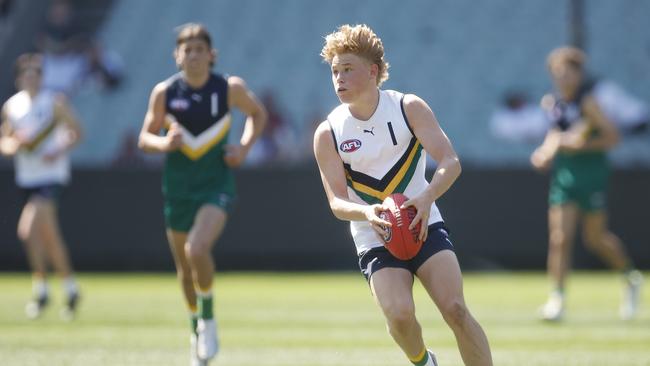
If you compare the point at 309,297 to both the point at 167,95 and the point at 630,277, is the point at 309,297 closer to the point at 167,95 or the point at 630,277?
the point at 630,277

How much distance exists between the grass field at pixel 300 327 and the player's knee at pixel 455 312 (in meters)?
2.65

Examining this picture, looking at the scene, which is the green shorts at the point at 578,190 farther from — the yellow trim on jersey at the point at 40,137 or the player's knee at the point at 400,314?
the player's knee at the point at 400,314

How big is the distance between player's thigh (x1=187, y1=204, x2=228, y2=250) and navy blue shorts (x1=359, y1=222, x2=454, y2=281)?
240 centimetres

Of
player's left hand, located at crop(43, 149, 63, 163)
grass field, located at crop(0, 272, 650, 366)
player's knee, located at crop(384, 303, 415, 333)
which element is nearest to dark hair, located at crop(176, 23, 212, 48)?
grass field, located at crop(0, 272, 650, 366)

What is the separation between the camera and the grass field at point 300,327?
9711mm

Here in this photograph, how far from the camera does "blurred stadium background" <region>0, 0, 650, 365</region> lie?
11477 mm

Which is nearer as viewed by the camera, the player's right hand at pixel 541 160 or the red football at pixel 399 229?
the red football at pixel 399 229

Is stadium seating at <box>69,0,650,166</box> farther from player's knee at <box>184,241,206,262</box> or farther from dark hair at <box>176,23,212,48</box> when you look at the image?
player's knee at <box>184,241,206,262</box>

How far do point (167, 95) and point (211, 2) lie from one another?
17890 millimetres

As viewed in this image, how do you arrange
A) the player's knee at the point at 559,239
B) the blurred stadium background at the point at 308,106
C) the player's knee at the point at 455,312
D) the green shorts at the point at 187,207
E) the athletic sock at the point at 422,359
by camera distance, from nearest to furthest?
the player's knee at the point at 455,312 → the athletic sock at the point at 422,359 → the green shorts at the point at 187,207 → the player's knee at the point at 559,239 → the blurred stadium background at the point at 308,106

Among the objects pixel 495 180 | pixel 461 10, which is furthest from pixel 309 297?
pixel 461 10

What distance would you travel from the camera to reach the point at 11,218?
67.5 ft

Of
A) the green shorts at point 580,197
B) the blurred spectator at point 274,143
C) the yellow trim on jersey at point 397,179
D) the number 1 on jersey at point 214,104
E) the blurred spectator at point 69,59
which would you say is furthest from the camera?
the blurred spectator at point 69,59

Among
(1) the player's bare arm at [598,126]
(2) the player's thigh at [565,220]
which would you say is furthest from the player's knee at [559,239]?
(1) the player's bare arm at [598,126]
